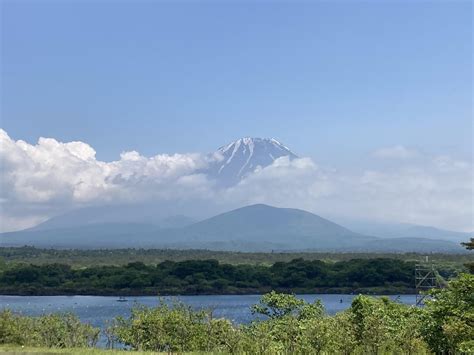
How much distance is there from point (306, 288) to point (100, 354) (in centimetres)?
5153

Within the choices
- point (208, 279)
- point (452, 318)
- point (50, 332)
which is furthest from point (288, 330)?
point (208, 279)

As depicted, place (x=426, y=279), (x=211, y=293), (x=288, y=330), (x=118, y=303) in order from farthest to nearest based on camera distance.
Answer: (x=211, y=293)
(x=118, y=303)
(x=426, y=279)
(x=288, y=330)

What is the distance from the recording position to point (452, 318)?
16359 millimetres

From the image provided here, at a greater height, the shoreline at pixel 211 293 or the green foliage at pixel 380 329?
the green foliage at pixel 380 329

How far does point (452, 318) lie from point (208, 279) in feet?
177

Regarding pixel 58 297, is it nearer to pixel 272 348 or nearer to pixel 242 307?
pixel 242 307

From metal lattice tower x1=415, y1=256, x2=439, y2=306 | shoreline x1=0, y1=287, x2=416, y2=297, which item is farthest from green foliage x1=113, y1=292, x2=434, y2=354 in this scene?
shoreline x1=0, y1=287, x2=416, y2=297

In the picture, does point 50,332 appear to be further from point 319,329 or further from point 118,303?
point 118,303

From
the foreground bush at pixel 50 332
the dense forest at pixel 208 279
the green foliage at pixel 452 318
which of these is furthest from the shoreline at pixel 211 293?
the green foliage at pixel 452 318

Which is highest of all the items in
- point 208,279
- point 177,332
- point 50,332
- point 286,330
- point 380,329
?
point 380,329

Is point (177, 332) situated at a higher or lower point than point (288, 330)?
lower

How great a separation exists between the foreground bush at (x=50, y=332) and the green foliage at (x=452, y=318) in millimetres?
11955

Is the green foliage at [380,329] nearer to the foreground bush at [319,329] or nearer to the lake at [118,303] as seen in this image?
the foreground bush at [319,329]

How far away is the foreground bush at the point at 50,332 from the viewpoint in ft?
73.0
